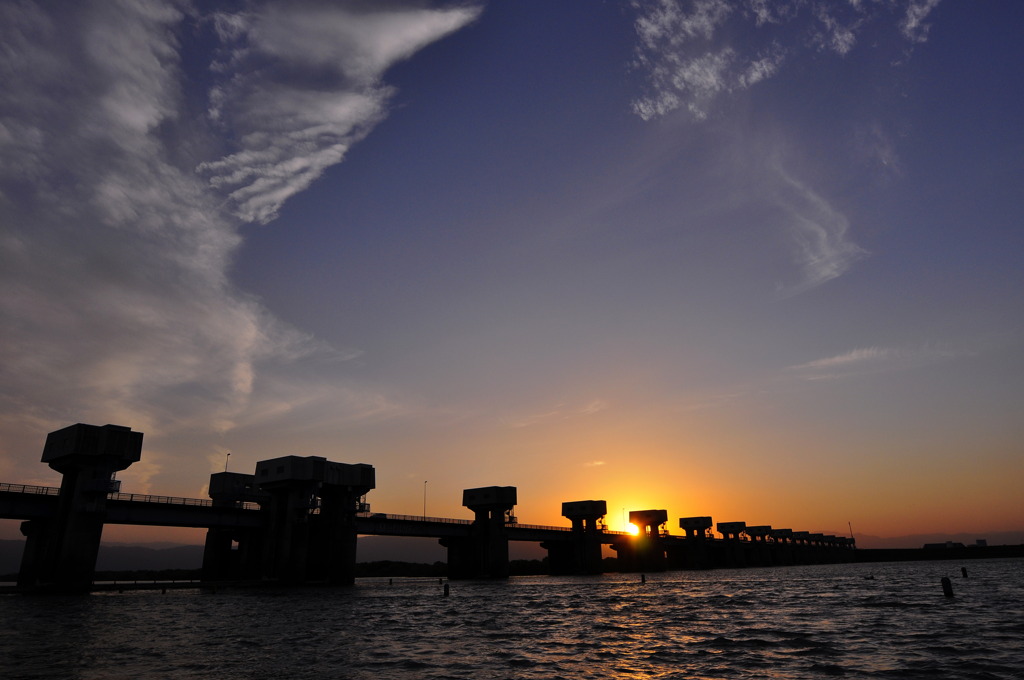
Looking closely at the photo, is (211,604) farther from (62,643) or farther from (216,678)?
(216,678)

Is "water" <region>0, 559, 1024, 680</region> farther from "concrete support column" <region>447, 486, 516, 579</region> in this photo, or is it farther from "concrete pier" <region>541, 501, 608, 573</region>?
"concrete pier" <region>541, 501, 608, 573</region>

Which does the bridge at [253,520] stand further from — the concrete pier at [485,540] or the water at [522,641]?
the water at [522,641]

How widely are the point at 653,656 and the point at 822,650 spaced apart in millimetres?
8392

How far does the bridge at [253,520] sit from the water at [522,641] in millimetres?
20808

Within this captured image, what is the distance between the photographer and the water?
26.5 m

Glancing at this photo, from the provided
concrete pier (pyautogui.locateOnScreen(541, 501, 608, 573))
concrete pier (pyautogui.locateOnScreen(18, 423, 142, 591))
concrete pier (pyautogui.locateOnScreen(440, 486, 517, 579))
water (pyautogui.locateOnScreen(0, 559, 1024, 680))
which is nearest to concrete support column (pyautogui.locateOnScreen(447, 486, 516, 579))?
concrete pier (pyautogui.locateOnScreen(440, 486, 517, 579))

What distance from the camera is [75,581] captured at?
79125mm

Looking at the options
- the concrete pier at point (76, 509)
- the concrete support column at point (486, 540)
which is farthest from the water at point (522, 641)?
the concrete support column at point (486, 540)

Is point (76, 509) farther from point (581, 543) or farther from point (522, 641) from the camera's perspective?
point (581, 543)

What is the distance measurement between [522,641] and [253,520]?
8693 cm

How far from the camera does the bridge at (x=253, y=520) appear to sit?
80312mm

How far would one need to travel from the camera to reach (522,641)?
121ft

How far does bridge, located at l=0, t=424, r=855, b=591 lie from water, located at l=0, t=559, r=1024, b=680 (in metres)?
20.8

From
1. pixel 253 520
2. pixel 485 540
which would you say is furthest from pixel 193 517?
pixel 485 540
